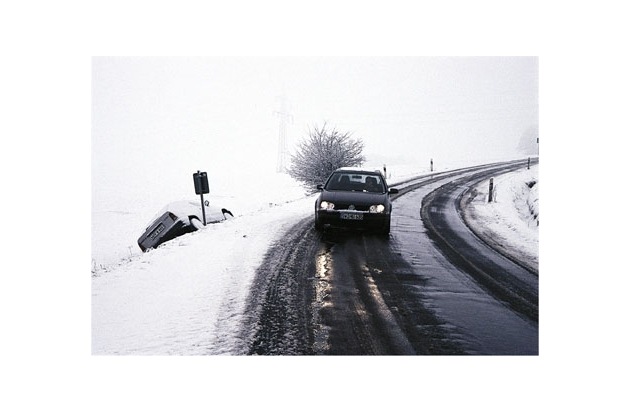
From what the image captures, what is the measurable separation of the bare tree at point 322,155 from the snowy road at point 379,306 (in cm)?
1495

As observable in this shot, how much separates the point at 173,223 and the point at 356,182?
4.59 meters

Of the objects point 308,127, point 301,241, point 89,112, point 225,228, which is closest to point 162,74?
point 89,112

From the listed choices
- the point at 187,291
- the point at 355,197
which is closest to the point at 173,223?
the point at 355,197

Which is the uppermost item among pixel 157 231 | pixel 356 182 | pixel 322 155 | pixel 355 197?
pixel 322 155

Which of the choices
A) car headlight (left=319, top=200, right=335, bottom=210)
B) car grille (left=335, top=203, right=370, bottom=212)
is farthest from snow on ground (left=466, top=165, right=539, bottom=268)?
car headlight (left=319, top=200, right=335, bottom=210)

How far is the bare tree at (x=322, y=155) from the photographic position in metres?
22.5

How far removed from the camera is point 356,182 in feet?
31.2

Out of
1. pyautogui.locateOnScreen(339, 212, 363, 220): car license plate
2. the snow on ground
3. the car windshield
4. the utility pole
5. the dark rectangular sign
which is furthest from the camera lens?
the utility pole

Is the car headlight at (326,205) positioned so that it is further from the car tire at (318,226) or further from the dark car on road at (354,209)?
the car tire at (318,226)

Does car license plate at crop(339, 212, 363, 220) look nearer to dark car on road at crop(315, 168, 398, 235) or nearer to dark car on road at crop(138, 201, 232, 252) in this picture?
dark car on road at crop(315, 168, 398, 235)

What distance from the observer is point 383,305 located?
5.42 metres

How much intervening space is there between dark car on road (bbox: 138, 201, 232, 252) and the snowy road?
367 cm

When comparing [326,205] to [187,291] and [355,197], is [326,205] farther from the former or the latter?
[187,291]

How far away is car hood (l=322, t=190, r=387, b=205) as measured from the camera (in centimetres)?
866
